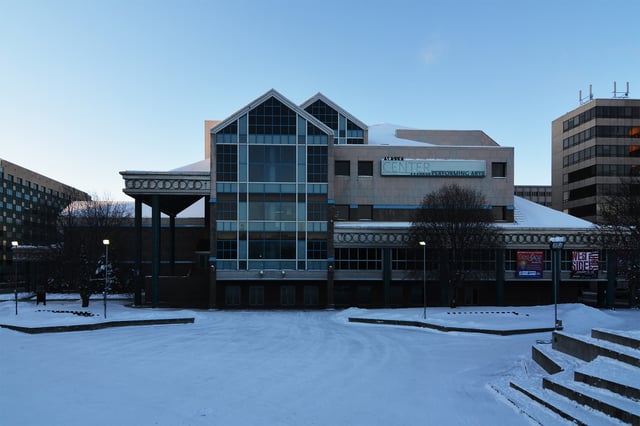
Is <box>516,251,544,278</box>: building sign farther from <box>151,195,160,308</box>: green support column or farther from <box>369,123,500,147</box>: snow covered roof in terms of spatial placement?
<box>151,195,160,308</box>: green support column

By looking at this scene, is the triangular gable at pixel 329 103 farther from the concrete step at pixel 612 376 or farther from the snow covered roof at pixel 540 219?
the concrete step at pixel 612 376

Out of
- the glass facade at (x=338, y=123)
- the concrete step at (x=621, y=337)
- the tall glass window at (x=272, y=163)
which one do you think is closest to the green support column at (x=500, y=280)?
the glass facade at (x=338, y=123)

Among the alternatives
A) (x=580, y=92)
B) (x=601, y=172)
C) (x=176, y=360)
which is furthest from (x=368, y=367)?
(x=580, y=92)

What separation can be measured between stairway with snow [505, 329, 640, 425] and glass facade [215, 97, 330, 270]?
30.8 meters

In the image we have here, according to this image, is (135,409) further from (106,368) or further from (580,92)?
(580,92)

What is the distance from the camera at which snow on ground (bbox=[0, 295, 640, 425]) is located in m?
13.2

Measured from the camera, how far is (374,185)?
174ft

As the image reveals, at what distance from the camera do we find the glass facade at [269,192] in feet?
154

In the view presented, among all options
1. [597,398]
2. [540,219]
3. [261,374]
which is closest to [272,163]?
[540,219]

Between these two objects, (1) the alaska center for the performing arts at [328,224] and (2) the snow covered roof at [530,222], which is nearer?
(1) the alaska center for the performing arts at [328,224]

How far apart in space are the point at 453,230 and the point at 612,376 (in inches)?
1185

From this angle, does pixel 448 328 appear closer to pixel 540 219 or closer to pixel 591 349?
pixel 591 349

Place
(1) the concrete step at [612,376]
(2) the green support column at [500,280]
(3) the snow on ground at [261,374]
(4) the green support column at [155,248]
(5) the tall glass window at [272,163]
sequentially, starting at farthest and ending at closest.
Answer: (2) the green support column at [500,280]
(4) the green support column at [155,248]
(5) the tall glass window at [272,163]
(3) the snow on ground at [261,374]
(1) the concrete step at [612,376]

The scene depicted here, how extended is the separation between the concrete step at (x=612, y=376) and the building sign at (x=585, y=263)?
3738 cm
